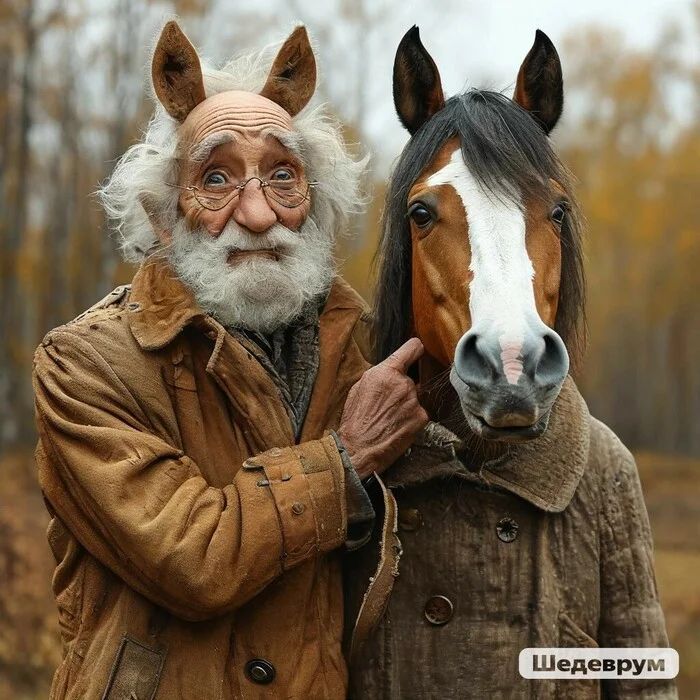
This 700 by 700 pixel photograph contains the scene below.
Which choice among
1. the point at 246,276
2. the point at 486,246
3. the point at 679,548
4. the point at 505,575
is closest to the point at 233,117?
the point at 246,276

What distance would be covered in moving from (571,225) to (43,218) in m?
13.2

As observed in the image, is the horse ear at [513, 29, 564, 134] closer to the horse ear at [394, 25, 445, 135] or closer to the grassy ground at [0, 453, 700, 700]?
the horse ear at [394, 25, 445, 135]

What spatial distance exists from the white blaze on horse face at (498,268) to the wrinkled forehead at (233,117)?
66 cm

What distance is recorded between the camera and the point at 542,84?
2.69 metres

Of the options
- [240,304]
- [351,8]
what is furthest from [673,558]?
[240,304]

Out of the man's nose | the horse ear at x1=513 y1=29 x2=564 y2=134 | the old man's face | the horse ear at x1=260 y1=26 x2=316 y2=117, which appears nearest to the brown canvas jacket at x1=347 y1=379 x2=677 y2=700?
the old man's face

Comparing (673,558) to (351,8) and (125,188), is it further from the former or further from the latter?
(125,188)

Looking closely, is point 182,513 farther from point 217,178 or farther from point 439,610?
point 217,178

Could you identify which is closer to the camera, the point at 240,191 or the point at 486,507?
the point at 486,507

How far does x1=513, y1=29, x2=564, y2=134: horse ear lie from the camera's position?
2639mm

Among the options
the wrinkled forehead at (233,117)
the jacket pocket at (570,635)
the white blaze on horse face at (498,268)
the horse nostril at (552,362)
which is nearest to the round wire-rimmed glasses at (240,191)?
the wrinkled forehead at (233,117)

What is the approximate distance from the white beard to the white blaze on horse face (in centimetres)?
57

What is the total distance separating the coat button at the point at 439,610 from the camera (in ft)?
8.57

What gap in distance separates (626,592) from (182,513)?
1354 mm
